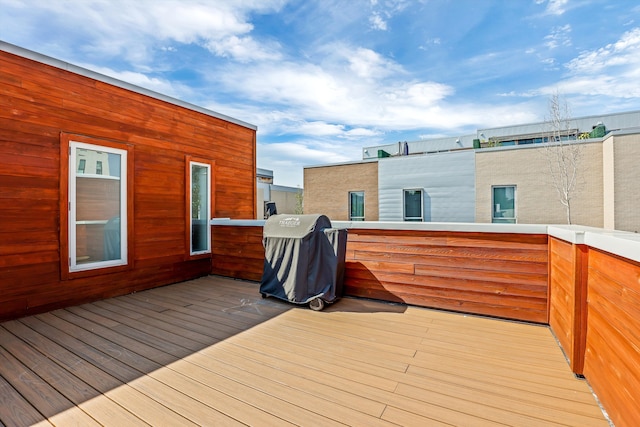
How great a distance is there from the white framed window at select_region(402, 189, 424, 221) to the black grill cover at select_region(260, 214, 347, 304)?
7158mm

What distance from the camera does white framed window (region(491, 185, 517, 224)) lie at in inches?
340

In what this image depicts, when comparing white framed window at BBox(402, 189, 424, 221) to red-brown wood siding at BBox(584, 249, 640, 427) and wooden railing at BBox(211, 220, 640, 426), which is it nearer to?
wooden railing at BBox(211, 220, 640, 426)

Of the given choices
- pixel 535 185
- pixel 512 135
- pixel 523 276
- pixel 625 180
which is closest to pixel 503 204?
pixel 535 185

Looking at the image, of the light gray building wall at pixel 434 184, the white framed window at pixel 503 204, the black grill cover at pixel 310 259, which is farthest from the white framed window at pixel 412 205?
the black grill cover at pixel 310 259

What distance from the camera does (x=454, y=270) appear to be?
3.27m

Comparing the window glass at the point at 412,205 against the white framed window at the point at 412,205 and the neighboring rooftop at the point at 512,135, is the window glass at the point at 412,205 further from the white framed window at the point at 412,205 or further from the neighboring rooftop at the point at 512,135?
the neighboring rooftop at the point at 512,135

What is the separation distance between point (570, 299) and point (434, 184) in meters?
8.03

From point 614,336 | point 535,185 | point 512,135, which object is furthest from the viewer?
point 512,135

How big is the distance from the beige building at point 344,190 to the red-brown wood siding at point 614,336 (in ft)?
30.2

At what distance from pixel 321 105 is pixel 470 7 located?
4.35 metres

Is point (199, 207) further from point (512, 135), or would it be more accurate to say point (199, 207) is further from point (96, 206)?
point (512, 135)

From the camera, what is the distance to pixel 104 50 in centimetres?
450

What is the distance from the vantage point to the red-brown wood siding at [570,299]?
6.40 ft

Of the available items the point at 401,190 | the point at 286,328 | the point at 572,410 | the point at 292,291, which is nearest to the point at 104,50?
the point at 292,291
